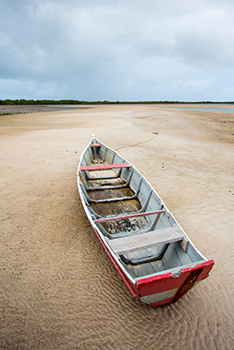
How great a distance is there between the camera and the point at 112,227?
5004 millimetres

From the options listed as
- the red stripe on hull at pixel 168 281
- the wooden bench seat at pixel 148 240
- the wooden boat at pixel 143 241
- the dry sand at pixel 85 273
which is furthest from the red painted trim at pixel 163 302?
the wooden bench seat at pixel 148 240

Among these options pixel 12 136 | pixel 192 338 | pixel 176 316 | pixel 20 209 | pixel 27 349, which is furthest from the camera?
pixel 12 136

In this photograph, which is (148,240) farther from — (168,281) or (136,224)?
(136,224)

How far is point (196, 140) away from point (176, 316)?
15190mm

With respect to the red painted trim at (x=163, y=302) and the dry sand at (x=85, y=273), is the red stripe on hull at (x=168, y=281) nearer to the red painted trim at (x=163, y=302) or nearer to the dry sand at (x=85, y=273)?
the red painted trim at (x=163, y=302)

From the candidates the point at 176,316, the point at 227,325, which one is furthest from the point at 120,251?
the point at 227,325

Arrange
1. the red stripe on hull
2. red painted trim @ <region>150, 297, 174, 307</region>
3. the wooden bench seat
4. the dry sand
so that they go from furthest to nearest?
1. the wooden bench seat
2. red painted trim @ <region>150, 297, 174, 307</region>
3. the dry sand
4. the red stripe on hull

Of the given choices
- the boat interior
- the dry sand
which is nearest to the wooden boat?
the boat interior

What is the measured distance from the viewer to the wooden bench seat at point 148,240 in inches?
144

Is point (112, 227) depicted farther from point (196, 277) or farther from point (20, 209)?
point (20, 209)

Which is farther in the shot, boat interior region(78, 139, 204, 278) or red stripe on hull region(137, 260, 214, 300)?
boat interior region(78, 139, 204, 278)

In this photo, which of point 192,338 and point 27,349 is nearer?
point 27,349

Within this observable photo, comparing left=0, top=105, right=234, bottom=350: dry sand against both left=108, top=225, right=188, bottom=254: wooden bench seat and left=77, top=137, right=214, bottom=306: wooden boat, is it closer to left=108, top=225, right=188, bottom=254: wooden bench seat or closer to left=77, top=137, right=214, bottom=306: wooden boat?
left=77, top=137, right=214, bottom=306: wooden boat

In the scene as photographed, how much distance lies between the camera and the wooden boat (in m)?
2.86
